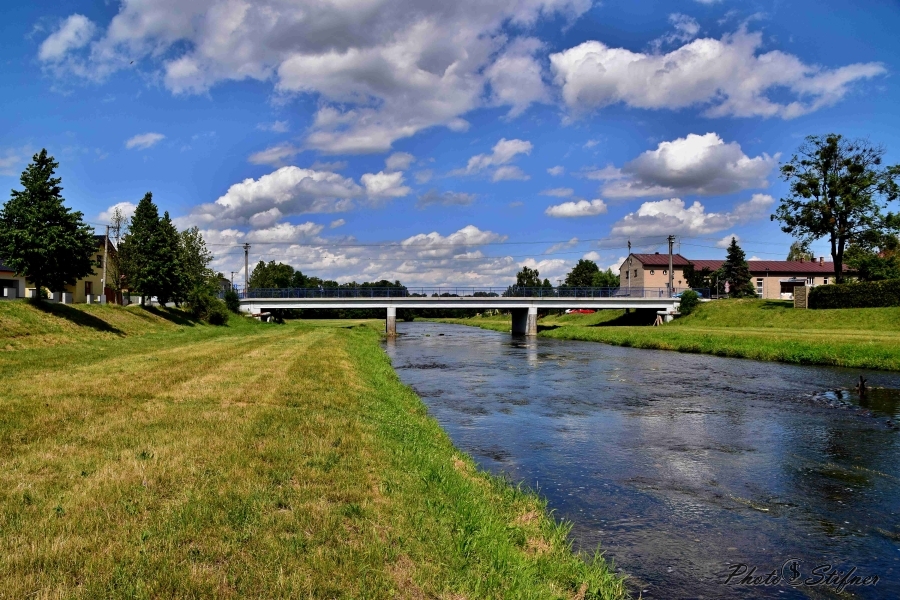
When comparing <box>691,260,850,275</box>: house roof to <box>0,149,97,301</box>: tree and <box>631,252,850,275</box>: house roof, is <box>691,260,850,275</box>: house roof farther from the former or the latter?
<box>0,149,97,301</box>: tree

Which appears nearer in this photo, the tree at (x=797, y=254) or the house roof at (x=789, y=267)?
the house roof at (x=789, y=267)

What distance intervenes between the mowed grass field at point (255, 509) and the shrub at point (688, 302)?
66.0 m

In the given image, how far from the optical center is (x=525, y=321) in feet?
256

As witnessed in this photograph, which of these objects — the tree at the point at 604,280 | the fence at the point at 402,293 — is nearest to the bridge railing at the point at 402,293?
the fence at the point at 402,293

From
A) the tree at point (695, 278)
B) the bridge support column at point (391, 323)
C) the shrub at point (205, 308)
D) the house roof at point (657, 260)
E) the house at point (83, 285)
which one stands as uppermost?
the house roof at point (657, 260)

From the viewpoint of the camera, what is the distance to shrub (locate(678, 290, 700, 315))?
73188 millimetres

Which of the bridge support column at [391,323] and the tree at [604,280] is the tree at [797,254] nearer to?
the tree at [604,280]

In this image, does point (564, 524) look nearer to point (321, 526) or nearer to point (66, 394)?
point (321, 526)

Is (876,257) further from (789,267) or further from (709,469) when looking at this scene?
(709,469)

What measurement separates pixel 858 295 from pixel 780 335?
17.7m

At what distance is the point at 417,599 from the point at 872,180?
240ft

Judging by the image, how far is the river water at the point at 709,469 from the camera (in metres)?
7.71

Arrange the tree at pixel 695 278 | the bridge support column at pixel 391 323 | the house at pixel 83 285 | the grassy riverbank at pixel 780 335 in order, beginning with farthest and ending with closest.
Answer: the tree at pixel 695 278 < the bridge support column at pixel 391 323 < the house at pixel 83 285 < the grassy riverbank at pixel 780 335

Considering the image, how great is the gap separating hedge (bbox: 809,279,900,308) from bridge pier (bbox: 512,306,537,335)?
2938 centimetres
